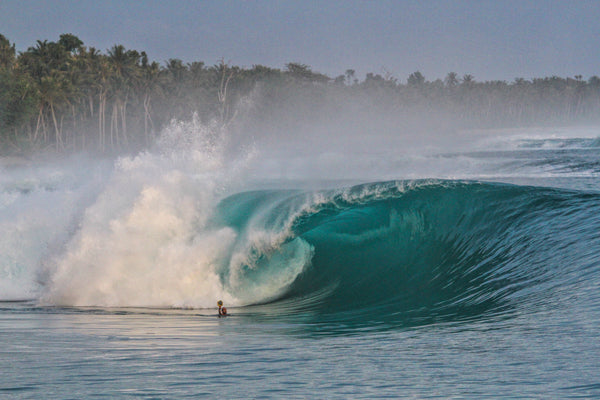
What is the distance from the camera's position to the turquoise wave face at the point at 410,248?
392 inches

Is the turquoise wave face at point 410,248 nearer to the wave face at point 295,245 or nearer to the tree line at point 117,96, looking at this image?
the wave face at point 295,245

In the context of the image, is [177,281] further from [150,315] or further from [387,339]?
[387,339]

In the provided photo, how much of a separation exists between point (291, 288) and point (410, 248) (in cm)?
289

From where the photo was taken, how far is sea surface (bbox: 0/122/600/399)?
577 centimetres

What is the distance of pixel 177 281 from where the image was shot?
1232 centimetres

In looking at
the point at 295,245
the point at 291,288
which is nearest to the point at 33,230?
the point at 295,245

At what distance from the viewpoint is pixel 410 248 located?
14609 millimetres

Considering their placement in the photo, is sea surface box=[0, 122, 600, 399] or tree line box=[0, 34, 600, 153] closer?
sea surface box=[0, 122, 600, 399]

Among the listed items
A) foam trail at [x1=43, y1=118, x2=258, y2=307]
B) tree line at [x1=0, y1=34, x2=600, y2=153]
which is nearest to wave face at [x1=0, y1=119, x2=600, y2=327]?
foam trail at [x1=43, y1=118, x2=258, y2=307]

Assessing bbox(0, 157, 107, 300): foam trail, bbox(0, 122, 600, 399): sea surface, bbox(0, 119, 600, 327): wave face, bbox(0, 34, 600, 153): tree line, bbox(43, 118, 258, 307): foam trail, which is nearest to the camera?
bbox(0, 122, 600, 399): sea surface

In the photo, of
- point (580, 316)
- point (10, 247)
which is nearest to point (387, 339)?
point (580, 316)

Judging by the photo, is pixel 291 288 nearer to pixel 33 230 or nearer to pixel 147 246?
pixel 147 246

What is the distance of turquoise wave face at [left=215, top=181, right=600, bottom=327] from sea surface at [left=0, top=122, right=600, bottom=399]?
0.17ft

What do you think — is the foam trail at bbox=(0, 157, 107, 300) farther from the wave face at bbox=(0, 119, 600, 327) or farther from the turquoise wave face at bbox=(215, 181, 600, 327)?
the turquoise wave face at bbox=(215, 181, 600, 327)
